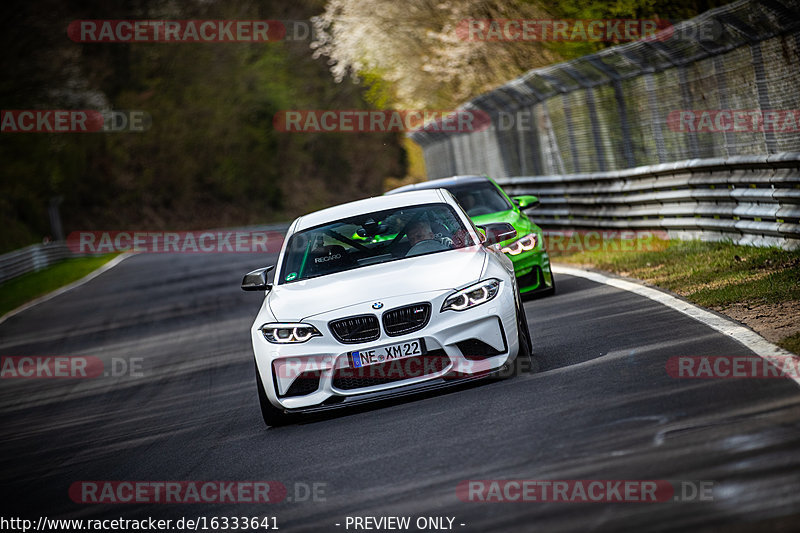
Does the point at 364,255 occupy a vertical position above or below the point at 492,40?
below

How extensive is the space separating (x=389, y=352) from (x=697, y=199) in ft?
26.9

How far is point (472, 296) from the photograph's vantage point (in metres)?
8.22

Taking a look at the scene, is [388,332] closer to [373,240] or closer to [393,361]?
[393,361]

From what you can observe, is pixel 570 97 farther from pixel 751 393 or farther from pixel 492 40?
pixel 751 393

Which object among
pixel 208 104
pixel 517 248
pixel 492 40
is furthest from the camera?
pixel 208 104

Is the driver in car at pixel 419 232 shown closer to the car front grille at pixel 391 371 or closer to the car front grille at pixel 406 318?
the car front grille at pixel 406 318

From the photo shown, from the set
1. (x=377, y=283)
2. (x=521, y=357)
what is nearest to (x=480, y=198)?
(x=521, y=357)

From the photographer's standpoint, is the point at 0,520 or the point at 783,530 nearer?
the point at 783,530

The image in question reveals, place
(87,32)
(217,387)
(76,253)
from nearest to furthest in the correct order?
(217,387) < (76,253) < (87,32)

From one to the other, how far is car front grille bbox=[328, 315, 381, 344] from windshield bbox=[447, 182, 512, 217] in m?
5.88

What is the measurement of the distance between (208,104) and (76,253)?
24848 millimetres

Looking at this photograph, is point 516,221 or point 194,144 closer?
point 516,221

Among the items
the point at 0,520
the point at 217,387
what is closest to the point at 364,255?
the point at 217,387

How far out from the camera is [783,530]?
4418mm
